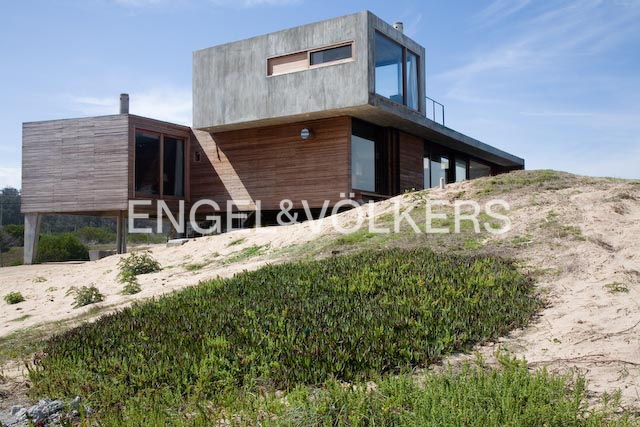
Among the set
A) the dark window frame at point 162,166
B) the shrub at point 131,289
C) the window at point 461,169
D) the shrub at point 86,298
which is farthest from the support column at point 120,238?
the window at point 461,169

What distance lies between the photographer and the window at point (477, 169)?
26062mm

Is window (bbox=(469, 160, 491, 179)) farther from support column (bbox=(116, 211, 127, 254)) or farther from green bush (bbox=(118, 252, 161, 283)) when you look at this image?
green bush (bbox=(118, 252, 161, 283))

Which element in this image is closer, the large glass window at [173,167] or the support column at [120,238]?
the support column at [120,238]

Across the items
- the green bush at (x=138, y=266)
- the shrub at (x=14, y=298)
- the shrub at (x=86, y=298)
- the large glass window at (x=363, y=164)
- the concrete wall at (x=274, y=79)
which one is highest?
the concrete wall at (x=274, y=79)

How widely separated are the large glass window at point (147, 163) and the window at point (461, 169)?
1179 cm

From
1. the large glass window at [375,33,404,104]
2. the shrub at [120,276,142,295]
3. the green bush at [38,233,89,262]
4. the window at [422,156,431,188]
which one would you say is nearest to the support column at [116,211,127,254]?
the green bush at [38,233,89,262]

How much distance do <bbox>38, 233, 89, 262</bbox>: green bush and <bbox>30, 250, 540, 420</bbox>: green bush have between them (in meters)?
15.2

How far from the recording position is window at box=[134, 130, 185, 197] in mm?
19172

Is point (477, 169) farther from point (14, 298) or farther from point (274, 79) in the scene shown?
point (14, 298)

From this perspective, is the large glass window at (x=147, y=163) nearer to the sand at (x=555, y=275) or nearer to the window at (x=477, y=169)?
the sand at (x=555, y=275)

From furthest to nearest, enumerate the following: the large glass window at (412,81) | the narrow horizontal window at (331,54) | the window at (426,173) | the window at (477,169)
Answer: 1. the window at (477,169)
2. the window at (426,173)
3. the large glass window at (412,81)
4. the narrow horizontal window at (331,54)

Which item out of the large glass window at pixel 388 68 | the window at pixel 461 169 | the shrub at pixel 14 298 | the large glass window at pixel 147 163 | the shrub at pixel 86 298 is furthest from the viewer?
the window at pixel 461 169

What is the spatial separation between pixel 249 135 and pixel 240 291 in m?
11.7

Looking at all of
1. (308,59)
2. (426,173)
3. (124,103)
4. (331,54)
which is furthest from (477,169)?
(124,103)
